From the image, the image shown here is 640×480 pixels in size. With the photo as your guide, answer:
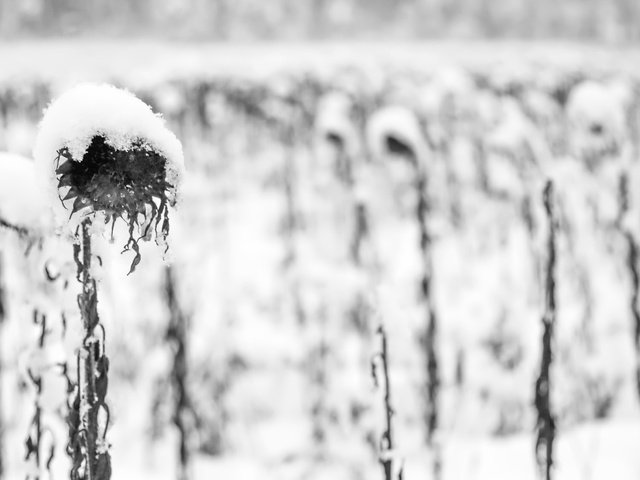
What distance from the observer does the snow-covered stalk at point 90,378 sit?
90cm

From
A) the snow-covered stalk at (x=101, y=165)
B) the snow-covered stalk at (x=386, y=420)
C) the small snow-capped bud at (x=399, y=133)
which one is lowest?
the snow-covered stalk at (x=386, y=420)

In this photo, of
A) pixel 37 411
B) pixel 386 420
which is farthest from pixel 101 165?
pixel 386 420

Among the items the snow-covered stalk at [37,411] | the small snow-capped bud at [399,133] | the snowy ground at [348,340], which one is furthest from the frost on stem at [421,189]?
the snow-covered stalk at [37,411]

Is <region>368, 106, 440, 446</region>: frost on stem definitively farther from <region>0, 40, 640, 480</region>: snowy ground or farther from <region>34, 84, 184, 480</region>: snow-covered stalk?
<region>34, 84, 184, 480</region>: snow-covered stalk

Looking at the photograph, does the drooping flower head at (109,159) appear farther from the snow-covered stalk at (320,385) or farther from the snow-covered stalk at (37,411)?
the snow-covered stalk at (320,385)

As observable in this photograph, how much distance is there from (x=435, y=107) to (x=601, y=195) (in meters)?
2.94

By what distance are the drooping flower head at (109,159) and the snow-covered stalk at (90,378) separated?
0.06m

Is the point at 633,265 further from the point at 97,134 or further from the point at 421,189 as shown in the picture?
the point at 97,134

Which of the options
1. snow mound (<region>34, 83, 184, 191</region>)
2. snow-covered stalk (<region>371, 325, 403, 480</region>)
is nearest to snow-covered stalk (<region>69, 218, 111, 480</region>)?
snow mound (<region>34, 83, 184, 191</region>)

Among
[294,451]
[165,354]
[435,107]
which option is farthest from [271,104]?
[294,451]

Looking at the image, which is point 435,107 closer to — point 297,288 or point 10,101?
Answer: point 297,288

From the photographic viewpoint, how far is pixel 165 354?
2.93 m

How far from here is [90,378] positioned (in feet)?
3.03

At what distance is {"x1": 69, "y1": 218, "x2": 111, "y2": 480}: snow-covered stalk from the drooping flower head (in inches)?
2.4
